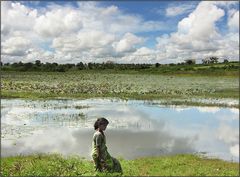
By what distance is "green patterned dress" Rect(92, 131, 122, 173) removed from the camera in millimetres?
11055

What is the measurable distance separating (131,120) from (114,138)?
209 inches

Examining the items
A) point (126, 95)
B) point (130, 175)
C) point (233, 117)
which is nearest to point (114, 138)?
point (130, 175)

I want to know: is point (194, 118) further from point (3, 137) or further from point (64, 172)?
point (64, 172)

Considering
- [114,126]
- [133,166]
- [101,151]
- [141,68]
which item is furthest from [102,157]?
[141,68]

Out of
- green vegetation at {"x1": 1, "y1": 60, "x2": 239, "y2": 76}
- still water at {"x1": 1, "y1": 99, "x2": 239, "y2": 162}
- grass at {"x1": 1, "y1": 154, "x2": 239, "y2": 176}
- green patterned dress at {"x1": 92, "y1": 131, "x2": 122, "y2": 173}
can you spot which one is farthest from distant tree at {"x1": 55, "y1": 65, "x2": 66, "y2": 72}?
green patterned dress at {"x1": 92, "y1": 131, "x2": 122, "y2": 173}

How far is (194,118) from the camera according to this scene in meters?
26.7

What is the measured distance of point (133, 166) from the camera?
15305 mm

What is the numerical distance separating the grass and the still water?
3.59 ft

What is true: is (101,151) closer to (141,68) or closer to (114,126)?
(114,126)

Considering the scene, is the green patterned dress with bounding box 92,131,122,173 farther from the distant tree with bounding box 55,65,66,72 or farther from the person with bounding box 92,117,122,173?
the distant tree with bounding box 55,65,66,72

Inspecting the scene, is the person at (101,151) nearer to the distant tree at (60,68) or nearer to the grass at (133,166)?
the grass at (133,166)

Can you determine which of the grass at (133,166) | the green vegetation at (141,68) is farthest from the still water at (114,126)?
the green vegetation at (141,68)

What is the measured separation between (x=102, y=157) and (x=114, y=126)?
1219cm

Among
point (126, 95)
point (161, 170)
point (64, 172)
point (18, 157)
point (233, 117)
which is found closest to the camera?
point (64, 172)
